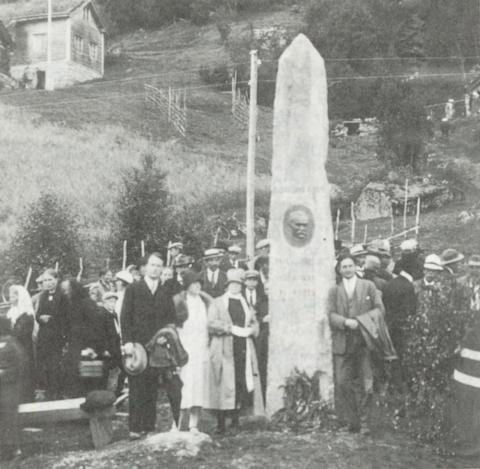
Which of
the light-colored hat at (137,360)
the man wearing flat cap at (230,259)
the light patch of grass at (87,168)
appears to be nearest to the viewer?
the light-colored hat at (137,360)

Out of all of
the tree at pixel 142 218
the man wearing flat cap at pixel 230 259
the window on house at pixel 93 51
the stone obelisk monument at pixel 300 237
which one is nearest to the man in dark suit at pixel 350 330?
the stone obelisk monument at pixel 300 237

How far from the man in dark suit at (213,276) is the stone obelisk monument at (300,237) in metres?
1.81

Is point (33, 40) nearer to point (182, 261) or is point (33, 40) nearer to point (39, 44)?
point (39, 44)

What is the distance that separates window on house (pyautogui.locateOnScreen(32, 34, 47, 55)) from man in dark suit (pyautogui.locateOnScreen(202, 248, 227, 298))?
135ft

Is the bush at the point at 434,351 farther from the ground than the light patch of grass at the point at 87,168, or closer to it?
closer to it

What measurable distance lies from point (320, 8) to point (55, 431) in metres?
46.0

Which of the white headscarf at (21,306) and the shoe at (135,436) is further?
the white headscarf at (21,306)

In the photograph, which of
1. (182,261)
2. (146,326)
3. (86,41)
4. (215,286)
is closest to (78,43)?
(86,41)

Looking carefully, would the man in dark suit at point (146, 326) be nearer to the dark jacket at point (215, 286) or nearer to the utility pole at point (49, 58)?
the dark jacket at point (215, 286)

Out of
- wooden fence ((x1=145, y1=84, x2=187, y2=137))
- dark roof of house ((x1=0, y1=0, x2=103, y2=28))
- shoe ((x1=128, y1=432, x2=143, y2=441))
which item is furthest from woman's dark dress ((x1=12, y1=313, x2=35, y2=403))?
dark roof of house ((x1=0, y1=0, x2=103, y2=28))

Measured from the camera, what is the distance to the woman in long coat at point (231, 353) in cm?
910

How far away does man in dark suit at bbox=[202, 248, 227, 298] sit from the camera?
446 inches

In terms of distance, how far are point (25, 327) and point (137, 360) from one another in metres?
2.35

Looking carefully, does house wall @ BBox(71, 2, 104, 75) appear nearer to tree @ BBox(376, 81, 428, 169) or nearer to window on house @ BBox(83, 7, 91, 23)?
window on house @ BBox(83, 7, 91, 23)
